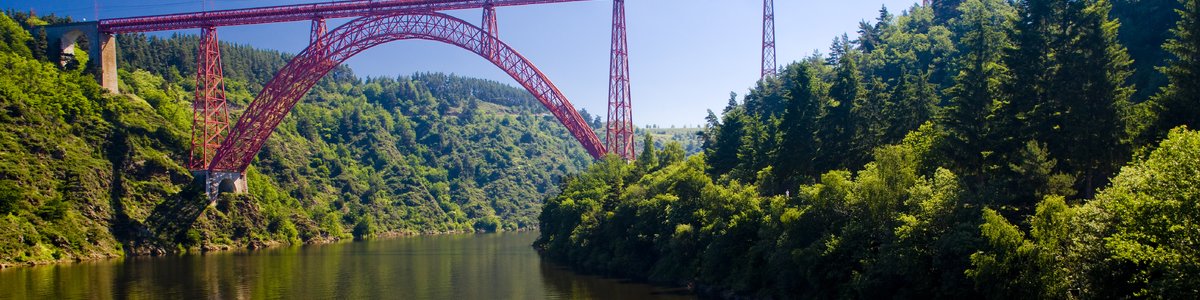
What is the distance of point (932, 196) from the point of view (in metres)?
23.8

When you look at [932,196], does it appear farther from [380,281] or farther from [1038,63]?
[380,281]

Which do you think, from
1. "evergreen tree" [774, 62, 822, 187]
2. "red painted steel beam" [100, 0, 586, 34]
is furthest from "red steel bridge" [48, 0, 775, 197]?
"evergreen tree" [774, 62, 822, 187]

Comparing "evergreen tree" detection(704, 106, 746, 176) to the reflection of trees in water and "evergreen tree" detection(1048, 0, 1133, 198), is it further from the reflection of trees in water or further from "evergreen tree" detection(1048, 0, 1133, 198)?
"evergreen tree" detection(1048, 0, 1133, 198)

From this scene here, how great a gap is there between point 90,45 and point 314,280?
41.3 metres

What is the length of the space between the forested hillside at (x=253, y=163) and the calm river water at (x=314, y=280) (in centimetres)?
627

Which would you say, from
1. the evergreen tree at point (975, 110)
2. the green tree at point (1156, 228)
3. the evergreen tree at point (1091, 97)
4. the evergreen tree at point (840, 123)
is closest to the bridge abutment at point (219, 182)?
the evergreen tree at point (840, 123)

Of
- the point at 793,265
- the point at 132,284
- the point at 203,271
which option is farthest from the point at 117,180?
the point at 793,265

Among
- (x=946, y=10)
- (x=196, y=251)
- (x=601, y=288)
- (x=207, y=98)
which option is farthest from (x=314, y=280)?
(x=946, y=10)

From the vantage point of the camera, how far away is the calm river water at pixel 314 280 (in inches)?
1383

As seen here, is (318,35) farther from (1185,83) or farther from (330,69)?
(1185,83)

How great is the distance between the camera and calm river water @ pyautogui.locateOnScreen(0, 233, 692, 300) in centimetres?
3512

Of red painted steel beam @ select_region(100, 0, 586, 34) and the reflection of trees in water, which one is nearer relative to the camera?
the reflection of trees in water

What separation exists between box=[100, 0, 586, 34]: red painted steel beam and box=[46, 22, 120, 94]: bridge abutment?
523 cm

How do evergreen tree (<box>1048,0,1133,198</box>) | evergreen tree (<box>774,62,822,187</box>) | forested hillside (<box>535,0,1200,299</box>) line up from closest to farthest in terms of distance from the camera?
forested hillside (<box>535,0,1200,299</box>) → evergreen tree (<box>1048,0,1133,198</box>) → evergreen tree (<box>774,62,822,187</box>)
